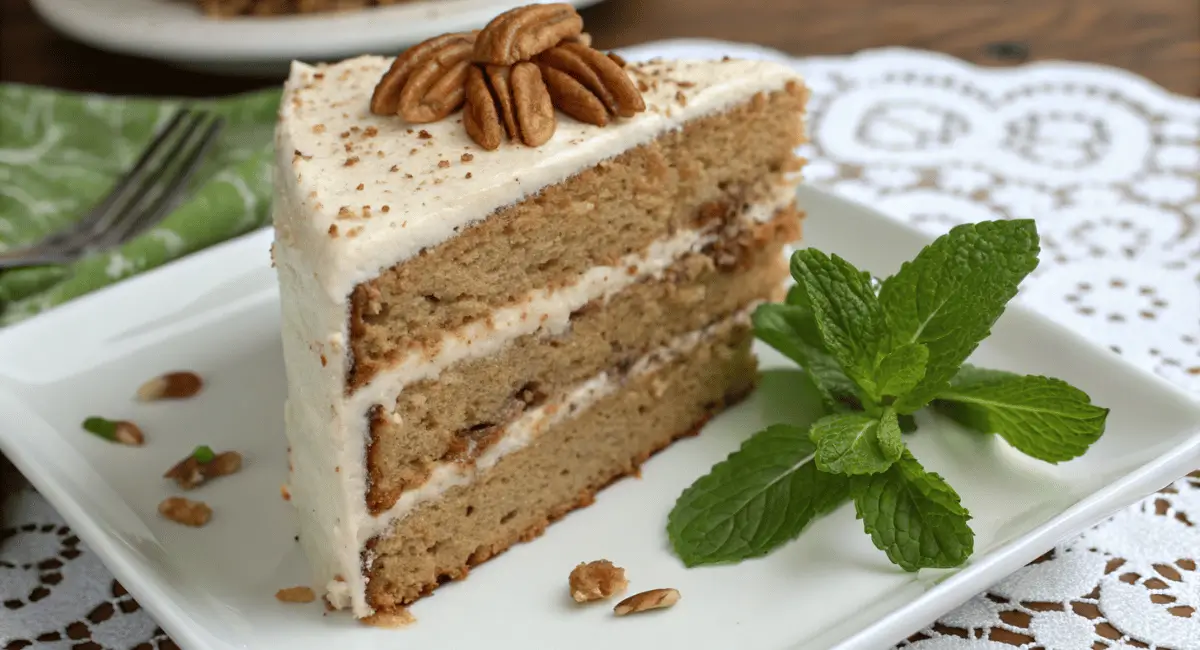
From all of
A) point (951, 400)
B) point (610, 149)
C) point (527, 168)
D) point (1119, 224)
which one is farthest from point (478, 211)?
point (1119, 224)

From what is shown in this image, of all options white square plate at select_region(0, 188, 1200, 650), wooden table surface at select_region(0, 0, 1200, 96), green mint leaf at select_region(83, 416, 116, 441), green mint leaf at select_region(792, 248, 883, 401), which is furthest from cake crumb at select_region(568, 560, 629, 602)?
wooden table surface at select_region(0, 0, 1200, 96)

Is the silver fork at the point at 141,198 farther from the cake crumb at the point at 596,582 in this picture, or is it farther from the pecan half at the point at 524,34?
the cake crumb at the point at 596,582

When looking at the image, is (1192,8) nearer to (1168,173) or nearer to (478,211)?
(1168,173)

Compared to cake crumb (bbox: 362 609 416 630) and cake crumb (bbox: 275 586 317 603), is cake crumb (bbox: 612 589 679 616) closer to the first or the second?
cake crumb (bbox: 362 609 416 630)

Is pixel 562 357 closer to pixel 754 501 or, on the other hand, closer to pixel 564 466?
pixel 564 466

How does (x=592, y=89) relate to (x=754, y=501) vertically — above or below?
above

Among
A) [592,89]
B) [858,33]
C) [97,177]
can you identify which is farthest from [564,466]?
[858,33]
